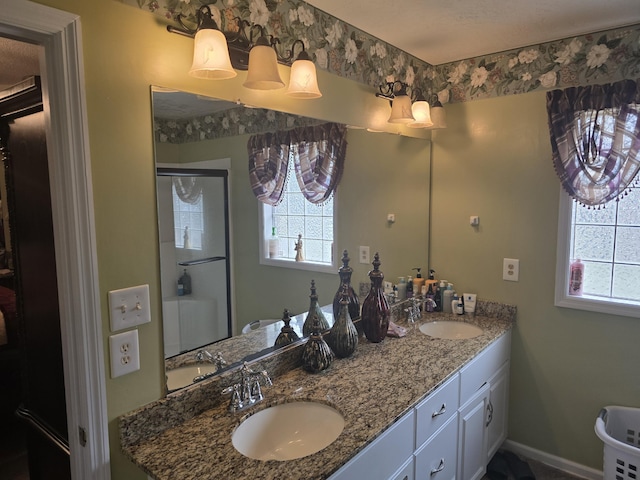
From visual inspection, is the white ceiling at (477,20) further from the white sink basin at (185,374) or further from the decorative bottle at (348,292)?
the white sink basin at (185,374)

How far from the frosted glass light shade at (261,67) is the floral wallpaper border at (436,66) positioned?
0.17 m

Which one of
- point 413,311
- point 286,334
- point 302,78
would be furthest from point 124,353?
point 413,311

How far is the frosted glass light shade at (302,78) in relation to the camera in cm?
165

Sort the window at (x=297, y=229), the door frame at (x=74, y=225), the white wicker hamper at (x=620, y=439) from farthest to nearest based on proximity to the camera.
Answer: the white wicker hamper at (x=620, y=439) < the window at (x=297, y=229) < the door frame at (x=74, y=225)

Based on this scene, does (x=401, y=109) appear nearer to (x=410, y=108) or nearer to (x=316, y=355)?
(x=410, y=108)

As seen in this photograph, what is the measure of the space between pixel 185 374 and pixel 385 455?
744mm

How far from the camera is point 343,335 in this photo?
76.5 inches

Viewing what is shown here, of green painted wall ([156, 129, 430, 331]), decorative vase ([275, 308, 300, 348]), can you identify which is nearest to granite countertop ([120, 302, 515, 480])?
decorative vase ([275, 308, 300, 348])

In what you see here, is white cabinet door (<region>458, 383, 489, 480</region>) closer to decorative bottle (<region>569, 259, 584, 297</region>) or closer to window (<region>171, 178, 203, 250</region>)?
decorative bottle (<region>569, 259, 584, 297</region>)

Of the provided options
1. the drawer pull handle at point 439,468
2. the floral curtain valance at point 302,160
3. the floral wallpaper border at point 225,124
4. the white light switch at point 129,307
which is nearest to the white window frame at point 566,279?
the drawer pull handle at point 439,468

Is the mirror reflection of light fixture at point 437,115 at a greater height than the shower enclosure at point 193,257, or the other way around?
the mirror reflection of light fixture at point 437,115

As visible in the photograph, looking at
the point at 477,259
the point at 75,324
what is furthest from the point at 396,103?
the point at 75,324

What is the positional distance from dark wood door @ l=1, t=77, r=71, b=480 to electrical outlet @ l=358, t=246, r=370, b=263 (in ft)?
4.76

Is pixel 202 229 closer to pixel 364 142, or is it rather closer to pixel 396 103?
pixel 364 142
